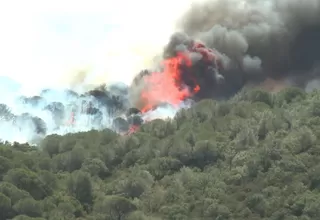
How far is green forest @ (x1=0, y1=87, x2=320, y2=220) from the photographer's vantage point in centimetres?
8206

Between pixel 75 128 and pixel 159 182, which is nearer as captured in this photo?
pixel 159 182

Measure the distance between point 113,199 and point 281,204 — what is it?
17.3 m

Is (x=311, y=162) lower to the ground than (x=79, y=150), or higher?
lower

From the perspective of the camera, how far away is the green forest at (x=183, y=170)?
8206 centimetres

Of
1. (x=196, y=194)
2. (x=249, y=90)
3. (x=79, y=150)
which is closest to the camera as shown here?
(x=196, y=194)

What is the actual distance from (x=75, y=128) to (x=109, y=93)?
11652 mm

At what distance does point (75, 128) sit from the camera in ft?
451

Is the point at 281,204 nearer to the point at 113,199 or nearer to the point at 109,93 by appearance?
the point at 113,199

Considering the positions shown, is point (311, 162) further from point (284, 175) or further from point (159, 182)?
point (159, 182)

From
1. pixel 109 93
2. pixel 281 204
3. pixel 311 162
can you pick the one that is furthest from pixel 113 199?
pixel 109 93

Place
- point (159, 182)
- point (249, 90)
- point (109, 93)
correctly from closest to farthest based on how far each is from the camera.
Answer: point (159, 182)
point (249, 90)
point (109, 93)

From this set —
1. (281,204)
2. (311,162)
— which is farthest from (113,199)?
(311,162)

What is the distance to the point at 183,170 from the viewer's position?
315 ft

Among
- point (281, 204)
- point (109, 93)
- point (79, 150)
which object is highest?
point (109, 93)
